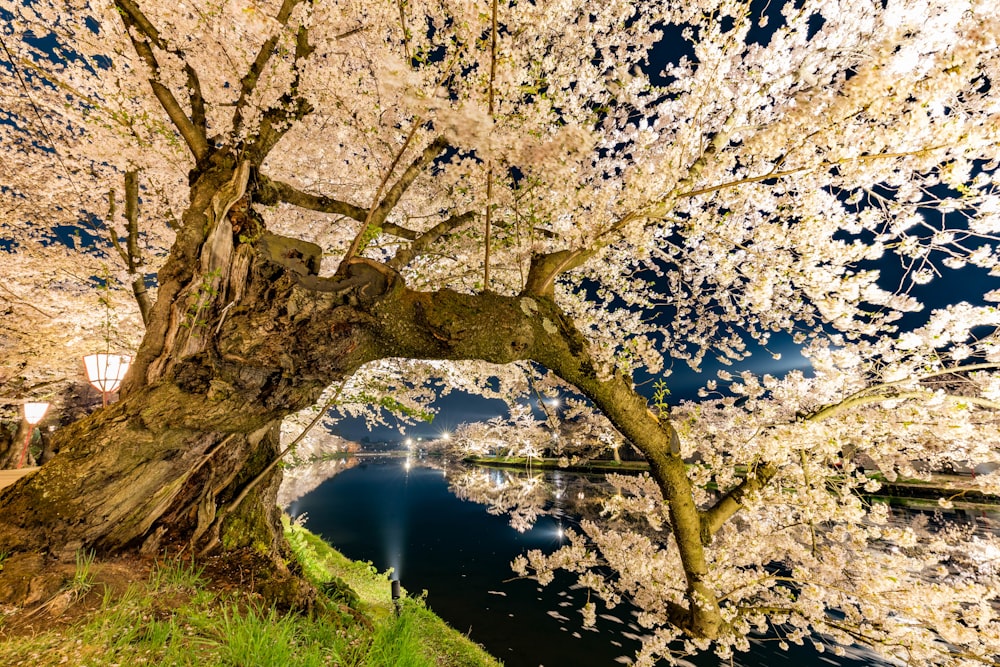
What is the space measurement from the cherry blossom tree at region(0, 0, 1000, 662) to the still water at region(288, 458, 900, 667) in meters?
4.45

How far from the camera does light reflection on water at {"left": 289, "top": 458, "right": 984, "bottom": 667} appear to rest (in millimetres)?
8883

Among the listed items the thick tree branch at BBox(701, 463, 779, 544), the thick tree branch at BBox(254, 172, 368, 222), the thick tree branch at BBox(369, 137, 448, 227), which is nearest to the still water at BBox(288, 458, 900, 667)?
the thick tree branch at BBox(701, 463, 779, 544)

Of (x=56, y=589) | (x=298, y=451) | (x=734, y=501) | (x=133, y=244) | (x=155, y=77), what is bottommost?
(x=56, y=589)

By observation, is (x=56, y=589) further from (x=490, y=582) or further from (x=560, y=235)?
(x=490, y=582)

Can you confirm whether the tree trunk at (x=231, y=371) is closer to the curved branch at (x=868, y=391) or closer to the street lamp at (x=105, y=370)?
the curved branch at (x=868, y=391)

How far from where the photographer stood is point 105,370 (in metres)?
5.82

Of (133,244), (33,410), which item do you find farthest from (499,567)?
(133,244)

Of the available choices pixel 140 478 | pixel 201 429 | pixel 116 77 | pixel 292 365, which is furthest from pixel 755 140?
pixel 116 77

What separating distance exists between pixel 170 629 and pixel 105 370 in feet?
16.5

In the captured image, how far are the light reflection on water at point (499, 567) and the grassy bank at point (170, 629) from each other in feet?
11.6

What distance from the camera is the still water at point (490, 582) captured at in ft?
29.3

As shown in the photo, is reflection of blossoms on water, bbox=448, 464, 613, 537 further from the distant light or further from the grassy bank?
the distant light

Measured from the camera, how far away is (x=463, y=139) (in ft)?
11.1

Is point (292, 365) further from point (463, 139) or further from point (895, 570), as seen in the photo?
point (895, 570)
